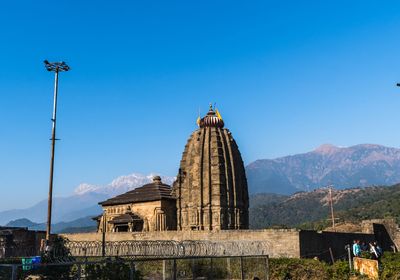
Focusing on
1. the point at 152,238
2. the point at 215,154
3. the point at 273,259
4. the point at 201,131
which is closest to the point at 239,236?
the point at 273,259

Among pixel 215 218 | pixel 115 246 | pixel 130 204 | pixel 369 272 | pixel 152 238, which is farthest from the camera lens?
pixel 130 204

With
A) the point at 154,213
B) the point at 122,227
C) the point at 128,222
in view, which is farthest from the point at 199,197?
the point at 122,227

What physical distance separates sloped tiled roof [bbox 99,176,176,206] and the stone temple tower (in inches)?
68.7

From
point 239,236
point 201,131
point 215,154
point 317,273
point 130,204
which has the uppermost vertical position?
point 201,131

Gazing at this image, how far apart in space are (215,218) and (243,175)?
7294 millimetres

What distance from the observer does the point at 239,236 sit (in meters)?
36.7

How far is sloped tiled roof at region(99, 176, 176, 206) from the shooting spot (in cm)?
5381

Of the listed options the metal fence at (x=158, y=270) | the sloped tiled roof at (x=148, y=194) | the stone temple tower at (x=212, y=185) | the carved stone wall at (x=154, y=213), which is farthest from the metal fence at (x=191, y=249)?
the sloped tiled roof at (x=148, y=194)

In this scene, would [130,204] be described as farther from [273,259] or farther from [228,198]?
[273,259]

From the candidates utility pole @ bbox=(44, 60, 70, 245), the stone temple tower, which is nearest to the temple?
the stone temple tower

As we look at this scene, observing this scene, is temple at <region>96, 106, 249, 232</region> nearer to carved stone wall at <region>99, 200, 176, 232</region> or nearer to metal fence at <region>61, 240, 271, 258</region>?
carved stone wall at <region>99, 200, 176, 232</region>

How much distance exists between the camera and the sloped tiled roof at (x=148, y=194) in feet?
177

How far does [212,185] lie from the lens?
52094 millimetres

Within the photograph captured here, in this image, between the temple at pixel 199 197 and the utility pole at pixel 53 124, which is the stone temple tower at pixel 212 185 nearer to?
the temple at pixel 199 197
